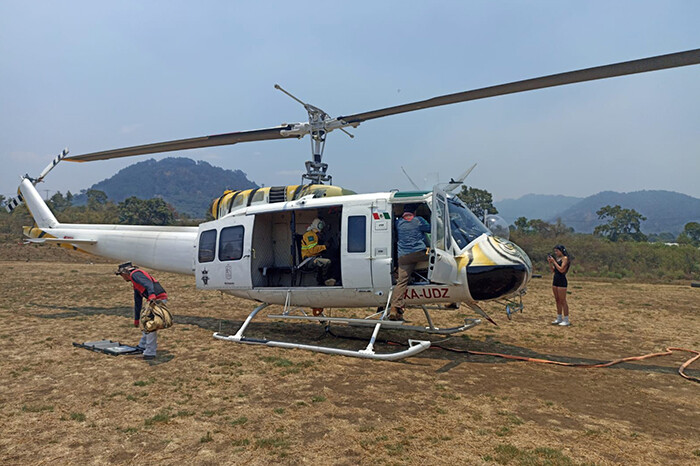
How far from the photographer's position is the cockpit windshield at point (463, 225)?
22.9 ft

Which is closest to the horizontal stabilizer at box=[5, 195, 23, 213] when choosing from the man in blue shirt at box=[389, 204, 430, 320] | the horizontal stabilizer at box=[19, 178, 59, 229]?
the horizontal stabilizer at box=[19, 178, 59, 229]

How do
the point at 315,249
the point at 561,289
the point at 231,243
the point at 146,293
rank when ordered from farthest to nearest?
1. the point at 561,289
2. the point at 231,243
3. the point at 315,249
4. the point at 146,293

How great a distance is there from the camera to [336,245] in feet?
28.6

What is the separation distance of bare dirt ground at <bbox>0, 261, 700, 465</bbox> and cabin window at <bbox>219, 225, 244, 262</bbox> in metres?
1.61

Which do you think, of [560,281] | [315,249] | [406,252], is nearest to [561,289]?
[560,281]

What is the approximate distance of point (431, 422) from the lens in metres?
4.55

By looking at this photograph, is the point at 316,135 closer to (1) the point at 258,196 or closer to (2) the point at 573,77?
(1) the point at 258,196

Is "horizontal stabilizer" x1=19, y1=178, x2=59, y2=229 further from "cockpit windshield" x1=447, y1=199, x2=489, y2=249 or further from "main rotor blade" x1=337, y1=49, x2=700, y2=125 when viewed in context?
"cockpit windshield" x1=447, y1=199, x2=489, y2=249

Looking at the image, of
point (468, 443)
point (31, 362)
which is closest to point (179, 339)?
point (31, 362)

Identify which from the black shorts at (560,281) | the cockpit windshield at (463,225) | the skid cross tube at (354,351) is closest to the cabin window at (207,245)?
the skid cross tube at (354,351)

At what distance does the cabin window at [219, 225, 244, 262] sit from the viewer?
8422 millimetres

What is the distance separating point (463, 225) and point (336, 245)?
265cm

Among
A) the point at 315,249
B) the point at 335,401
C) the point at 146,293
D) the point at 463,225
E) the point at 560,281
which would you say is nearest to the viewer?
the point at 335,401

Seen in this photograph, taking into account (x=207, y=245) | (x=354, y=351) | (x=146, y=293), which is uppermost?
(x=207, y=245)
